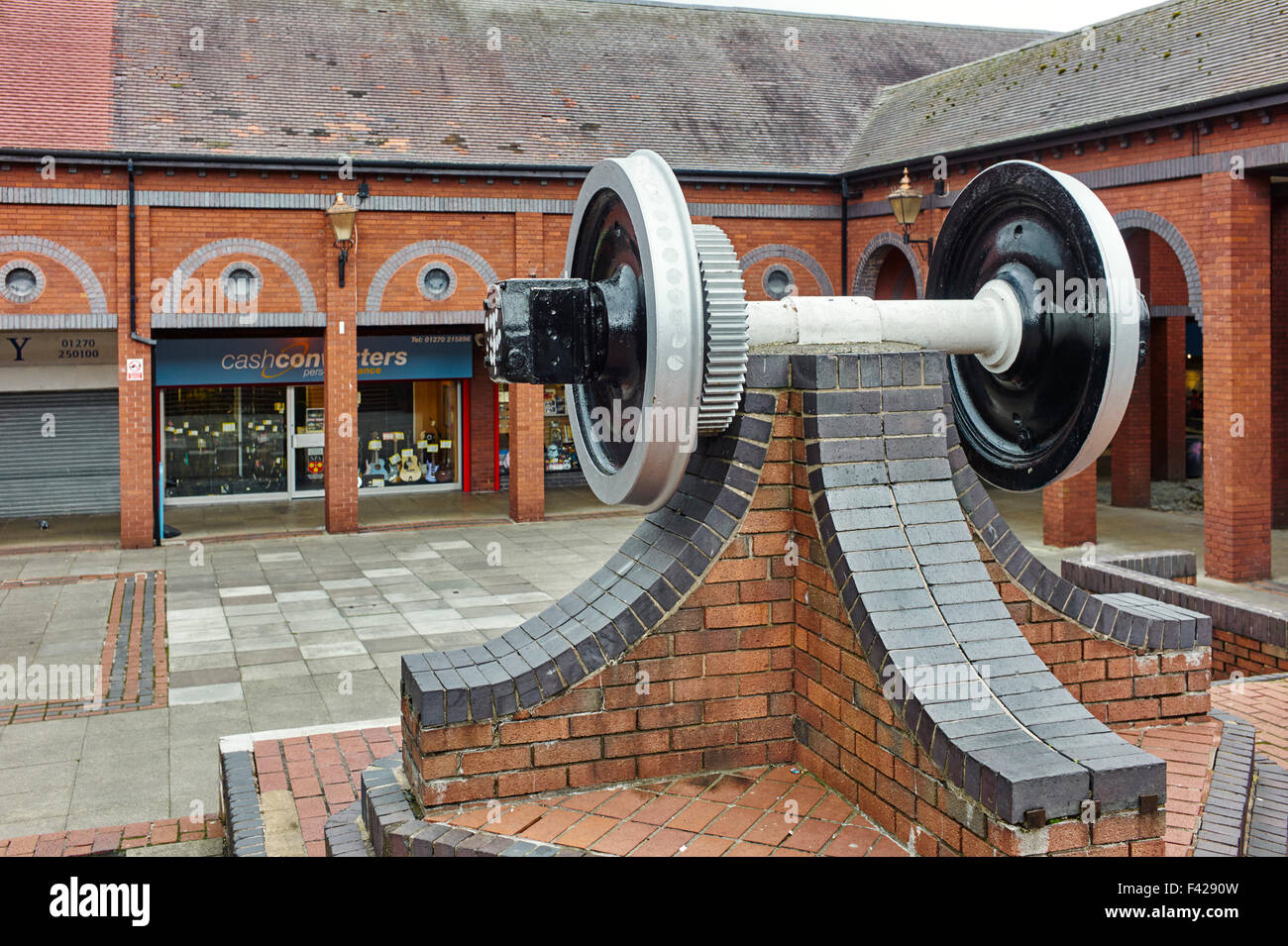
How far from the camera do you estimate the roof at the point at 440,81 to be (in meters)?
17.4

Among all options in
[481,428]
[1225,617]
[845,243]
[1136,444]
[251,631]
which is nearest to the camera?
[1225,617]

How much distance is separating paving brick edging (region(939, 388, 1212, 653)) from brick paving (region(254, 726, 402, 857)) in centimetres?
333

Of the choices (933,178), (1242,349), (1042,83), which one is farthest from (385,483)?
(1242,349)

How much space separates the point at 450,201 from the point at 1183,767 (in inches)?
597

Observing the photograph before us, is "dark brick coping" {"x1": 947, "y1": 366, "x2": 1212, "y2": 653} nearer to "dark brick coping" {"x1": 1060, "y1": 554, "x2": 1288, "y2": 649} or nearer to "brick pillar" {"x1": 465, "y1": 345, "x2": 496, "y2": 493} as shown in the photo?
"dark brick coping" {"x1": 1060, "y1": 554, "x2": 1288, "y2": 649}

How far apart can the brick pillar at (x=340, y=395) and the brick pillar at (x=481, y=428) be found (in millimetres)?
4389

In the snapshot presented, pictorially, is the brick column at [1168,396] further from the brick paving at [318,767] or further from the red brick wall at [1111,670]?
the brick paving at [318,767]

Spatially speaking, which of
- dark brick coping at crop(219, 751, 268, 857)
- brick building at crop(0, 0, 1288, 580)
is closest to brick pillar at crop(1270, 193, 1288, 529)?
brick building at crop(0, 0, 1288, 580)

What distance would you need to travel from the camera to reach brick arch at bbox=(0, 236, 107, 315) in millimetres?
16359

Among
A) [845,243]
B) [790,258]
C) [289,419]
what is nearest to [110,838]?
[289,419]

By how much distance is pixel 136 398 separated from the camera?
16938 millimetres

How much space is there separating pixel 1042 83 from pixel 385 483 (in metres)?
12.8

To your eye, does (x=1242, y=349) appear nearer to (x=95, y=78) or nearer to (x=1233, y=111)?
(x=1233, y=111)

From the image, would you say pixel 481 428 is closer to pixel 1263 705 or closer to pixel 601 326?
pixel 1263 705
